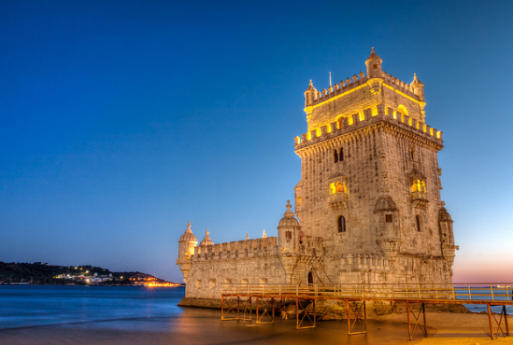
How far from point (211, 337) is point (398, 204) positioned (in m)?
18.0

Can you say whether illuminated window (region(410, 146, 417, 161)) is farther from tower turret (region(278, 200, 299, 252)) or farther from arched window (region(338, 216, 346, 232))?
tower turret (region(278, 200, 299, 252))

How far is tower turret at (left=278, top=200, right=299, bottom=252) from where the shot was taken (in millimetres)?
34562

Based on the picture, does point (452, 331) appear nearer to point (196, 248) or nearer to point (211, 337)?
point (211, 337)

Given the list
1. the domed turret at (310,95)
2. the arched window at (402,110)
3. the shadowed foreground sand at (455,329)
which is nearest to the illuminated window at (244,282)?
the shadowed foreground sand at (455,329)

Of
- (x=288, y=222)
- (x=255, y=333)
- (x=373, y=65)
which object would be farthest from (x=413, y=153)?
(x=255, y=333)

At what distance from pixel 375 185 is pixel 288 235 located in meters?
8.22

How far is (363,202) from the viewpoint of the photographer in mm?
34719

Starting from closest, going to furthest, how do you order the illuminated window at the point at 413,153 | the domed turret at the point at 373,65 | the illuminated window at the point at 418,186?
1. the illuminated window at the point at 418,186
2. the domed turret at the point at 373,65
3. the illuminated window at the point at 413,153

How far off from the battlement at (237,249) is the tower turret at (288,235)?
6.02 ft

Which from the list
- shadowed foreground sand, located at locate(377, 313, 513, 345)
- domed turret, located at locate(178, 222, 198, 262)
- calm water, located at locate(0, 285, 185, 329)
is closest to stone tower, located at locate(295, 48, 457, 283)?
shadowed foreground sand, located at locate(377, 313, 513, 345)

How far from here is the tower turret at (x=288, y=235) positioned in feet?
113

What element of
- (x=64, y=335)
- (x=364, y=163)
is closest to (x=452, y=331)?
(x=364, y=163)

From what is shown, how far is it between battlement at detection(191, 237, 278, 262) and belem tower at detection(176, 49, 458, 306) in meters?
0.13

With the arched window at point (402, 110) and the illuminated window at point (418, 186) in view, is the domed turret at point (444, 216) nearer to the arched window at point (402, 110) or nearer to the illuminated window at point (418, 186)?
the illuminated window at point (418, 186)
